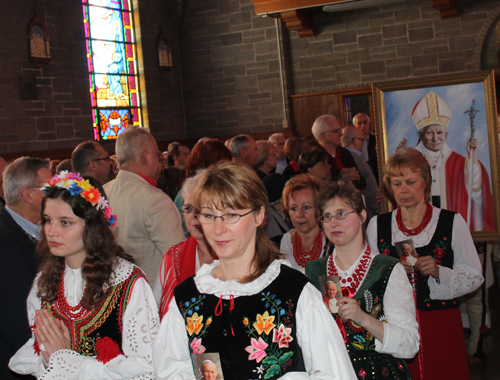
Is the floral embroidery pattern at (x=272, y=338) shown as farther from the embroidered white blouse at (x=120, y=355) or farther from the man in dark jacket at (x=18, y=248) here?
the man in dark jacket at (x=18, y=248)

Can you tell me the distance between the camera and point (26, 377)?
2.69 meters

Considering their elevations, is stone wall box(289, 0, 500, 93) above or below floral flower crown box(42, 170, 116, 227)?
above

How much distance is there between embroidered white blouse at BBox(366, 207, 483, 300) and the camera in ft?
9.32

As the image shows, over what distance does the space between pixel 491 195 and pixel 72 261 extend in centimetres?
259

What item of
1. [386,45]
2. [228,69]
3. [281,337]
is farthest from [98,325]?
[228,69]

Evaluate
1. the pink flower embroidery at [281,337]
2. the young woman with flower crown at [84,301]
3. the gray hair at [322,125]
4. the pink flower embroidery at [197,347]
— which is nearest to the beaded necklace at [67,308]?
the young woman with flower crown at [84,301]

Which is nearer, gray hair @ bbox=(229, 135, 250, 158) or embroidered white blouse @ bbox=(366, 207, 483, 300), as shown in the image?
embroidered white blouse @ bbox=(366, 207, 483, 300)

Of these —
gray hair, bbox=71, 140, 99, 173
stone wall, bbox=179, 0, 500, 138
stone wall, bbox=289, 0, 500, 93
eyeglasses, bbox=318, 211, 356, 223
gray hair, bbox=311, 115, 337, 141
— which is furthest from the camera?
stone wall, bbox=179, 0, 500, 138

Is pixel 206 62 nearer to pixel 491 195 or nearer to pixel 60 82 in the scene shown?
pixel 60 82

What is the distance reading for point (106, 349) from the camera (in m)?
2.11

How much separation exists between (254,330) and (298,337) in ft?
0.43

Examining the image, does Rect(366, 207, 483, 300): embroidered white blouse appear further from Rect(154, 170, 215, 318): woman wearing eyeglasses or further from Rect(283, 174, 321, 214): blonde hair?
Rect(154, 170, 215, 318): woman wearing eyeglasses

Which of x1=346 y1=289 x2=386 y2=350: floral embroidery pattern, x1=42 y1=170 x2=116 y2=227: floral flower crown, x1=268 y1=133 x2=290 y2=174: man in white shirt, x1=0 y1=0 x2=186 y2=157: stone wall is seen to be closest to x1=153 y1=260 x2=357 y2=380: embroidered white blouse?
x1=346 y1=289 x2=386 y2=350: floral embroidery pattern

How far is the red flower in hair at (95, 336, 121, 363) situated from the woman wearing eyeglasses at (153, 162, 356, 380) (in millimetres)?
354
